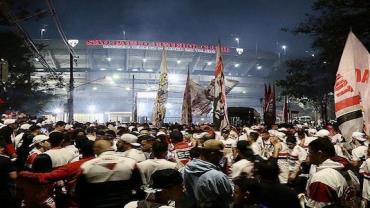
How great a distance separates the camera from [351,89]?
6.38 m

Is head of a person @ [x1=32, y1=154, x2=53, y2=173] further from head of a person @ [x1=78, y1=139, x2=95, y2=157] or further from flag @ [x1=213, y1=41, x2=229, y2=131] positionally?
flag @ [x1=213, y1=41, x2=229, y2=131]

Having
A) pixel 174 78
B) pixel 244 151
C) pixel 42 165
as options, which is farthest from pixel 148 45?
pixel 42 165

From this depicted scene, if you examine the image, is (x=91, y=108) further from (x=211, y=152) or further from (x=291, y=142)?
(x=211, y=152)

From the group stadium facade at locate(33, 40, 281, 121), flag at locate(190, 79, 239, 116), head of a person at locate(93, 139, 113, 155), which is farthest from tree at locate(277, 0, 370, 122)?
stadium facade at locate(33, 40, 281, 121)

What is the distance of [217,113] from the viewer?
472 inches

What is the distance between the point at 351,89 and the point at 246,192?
2.96m

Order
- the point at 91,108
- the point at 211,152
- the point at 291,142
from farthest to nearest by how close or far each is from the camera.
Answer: the point at 91,108
the point at 291,142
the point at 211,152

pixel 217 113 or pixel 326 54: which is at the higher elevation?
pixel 326 54

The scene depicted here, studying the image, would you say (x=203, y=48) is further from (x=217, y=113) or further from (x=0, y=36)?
(x=217, y=113)

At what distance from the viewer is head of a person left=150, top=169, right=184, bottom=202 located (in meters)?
3.64

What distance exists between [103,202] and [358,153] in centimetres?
601

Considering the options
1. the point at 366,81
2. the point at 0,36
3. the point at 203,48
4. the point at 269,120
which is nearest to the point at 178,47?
the point at 203,48

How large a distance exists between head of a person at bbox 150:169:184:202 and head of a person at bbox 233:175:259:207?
1022 mm

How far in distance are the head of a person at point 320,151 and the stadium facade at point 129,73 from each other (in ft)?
171
